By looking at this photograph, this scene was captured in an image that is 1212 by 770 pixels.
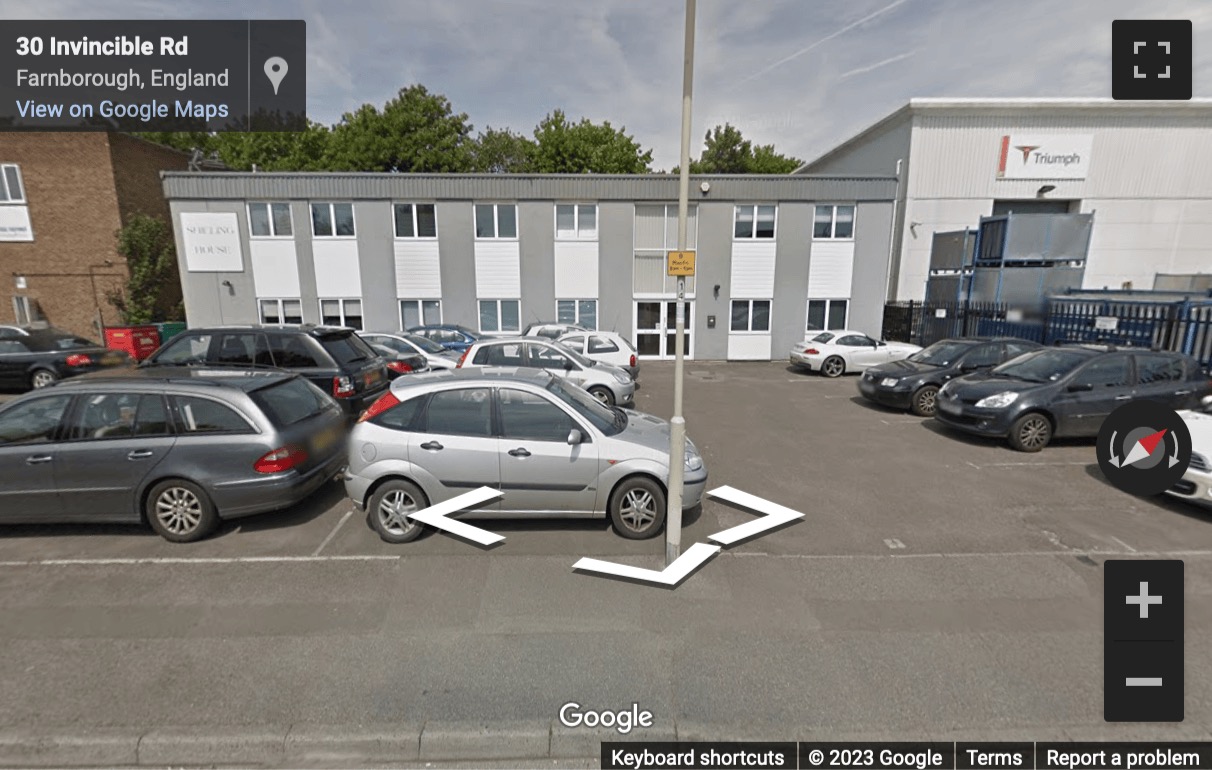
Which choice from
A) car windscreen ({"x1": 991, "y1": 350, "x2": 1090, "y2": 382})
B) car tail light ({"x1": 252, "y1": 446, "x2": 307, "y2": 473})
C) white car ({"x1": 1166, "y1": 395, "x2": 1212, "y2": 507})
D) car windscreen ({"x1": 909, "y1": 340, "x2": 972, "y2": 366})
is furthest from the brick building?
white car ({"x1": 1166, "y1": 395, "x2": 1212, "y2": 507})

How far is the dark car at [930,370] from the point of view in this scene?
31.7 ft

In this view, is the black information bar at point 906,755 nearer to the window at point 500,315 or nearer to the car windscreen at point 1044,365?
the car windscreen at point 1044,365

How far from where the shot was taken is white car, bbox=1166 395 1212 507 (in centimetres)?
504

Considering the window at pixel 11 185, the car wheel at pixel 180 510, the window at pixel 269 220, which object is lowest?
the car wheel at pixel 180 510

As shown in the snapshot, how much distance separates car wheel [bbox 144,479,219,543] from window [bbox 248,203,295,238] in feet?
50.5

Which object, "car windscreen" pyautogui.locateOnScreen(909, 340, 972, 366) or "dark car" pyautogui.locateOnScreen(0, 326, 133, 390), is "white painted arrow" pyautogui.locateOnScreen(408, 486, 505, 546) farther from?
"dark car" pyautogui.locateOnScreen(0, 326, 133, 390)

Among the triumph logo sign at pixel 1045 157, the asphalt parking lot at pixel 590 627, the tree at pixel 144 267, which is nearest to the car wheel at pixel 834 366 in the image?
the asphalt parking lot at pixel 590 627

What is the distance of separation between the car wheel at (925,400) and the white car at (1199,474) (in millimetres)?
4046

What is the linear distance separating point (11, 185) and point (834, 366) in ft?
95.6

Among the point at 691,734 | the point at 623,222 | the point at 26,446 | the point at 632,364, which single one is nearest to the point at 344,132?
the point at 623,222

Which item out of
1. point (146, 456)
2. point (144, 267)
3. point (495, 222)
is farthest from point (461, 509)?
point (144, 267)

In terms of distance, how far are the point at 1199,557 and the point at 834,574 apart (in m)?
3.40

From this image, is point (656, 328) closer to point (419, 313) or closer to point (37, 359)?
point (419, 313)

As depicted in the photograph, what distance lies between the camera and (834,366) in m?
14.7
